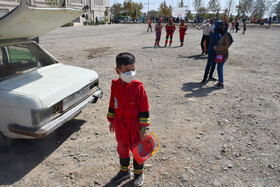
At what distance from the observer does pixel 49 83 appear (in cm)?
351

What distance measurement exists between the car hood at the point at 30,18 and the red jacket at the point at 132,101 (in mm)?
1522

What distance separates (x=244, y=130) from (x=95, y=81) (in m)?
3.02

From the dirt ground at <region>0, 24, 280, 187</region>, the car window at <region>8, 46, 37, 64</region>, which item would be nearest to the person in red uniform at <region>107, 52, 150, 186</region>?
the dirt ground at <region>0, 24, 280, 187</region>

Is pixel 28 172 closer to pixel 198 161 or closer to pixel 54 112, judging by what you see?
pixel 54 112

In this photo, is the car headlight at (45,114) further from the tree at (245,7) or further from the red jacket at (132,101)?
the tree at (245,7)

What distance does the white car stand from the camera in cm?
295

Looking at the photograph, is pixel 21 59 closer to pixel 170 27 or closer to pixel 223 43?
pixel 223 43

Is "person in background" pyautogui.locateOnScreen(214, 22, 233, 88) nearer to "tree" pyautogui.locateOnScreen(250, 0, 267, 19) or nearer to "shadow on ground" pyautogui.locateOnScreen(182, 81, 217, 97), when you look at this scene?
"shadow on ground" pyautogui.locateOnScreen(182, 81, 217, 97)

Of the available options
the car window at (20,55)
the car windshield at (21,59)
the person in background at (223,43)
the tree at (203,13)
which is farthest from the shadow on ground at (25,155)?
the tree at (203,13)

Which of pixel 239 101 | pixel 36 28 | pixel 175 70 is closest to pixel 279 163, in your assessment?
pixel 239 101

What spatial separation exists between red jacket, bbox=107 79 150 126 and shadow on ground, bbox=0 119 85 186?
1.74m

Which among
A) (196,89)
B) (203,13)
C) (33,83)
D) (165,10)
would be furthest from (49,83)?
(165,10)

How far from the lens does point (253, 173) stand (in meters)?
3.07

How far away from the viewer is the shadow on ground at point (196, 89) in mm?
6037
